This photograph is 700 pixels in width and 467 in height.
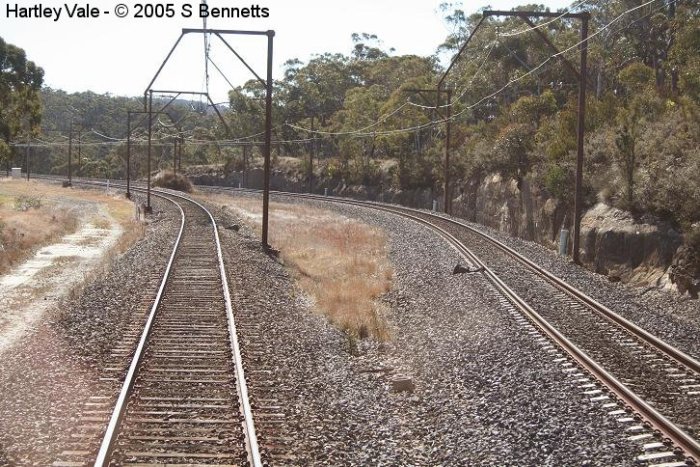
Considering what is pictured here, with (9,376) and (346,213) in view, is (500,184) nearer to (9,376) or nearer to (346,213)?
(346,213)

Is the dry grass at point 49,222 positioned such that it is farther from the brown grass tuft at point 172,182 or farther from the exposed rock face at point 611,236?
the exposed rock face at point 611,236

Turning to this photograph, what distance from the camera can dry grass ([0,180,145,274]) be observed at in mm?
25703

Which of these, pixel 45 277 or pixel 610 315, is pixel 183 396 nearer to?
pixel 610 315

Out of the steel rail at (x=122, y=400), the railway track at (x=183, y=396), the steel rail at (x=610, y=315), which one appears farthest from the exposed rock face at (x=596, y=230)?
the steel rail at (x=122, y=400)

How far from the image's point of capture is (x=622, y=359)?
10703 mm

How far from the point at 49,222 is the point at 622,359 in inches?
1232

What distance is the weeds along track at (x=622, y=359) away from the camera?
779 cm

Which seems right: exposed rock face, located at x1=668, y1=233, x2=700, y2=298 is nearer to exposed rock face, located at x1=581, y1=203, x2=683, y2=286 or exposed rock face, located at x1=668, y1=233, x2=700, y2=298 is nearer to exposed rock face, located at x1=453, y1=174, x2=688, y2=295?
exposed rock face, located at x1=453, y1=174, x2=688, y2=295

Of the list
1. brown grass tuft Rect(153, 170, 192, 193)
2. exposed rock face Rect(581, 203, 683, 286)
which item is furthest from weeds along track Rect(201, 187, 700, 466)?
brown grass tuft Rect(153, 170, 192, 193)

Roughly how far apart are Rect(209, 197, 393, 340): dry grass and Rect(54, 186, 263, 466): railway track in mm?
2594

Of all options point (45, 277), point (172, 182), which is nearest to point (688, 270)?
point (45, 277)

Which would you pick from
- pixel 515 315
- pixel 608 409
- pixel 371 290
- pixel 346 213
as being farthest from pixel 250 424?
pixel 346 213

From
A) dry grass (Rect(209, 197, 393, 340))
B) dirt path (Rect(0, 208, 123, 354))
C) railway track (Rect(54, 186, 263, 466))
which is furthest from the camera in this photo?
dry grass (Rect(209, 197, 393, 340))

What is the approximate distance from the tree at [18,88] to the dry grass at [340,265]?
3281 centimetres
